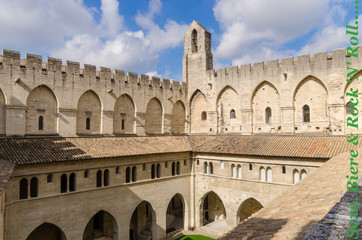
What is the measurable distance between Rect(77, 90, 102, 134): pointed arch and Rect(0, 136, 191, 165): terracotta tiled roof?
1.08m

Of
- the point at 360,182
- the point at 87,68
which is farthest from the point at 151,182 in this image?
the point at 360,182

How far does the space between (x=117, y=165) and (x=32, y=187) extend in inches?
228

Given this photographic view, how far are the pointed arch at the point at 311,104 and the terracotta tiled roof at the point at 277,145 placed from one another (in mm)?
1426

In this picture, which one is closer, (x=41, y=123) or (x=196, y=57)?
(x=41, y=123)

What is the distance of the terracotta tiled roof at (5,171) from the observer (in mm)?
11023

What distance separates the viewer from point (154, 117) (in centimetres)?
2716

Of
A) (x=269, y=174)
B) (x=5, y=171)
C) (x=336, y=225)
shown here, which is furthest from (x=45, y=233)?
(x=336, y=225)

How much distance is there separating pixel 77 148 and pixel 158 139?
8.37 meters

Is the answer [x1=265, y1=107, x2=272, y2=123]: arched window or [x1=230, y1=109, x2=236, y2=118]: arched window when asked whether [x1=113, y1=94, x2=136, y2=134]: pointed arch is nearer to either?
[x1=230, y1=109, x2=236, y2=118]: arched window

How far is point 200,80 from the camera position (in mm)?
29141

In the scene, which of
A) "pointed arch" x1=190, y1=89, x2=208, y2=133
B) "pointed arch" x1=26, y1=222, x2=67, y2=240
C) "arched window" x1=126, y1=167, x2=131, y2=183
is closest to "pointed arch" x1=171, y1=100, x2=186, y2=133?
"pointed arch" x1=190, y1=89, x2=208, y2=133

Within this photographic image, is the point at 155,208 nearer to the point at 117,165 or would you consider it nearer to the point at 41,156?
the point at 117,165

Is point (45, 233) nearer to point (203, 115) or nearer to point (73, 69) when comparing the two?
point (73, 69)

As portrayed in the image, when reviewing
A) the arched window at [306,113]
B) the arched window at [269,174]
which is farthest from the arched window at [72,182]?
the arched window at [306,113]
